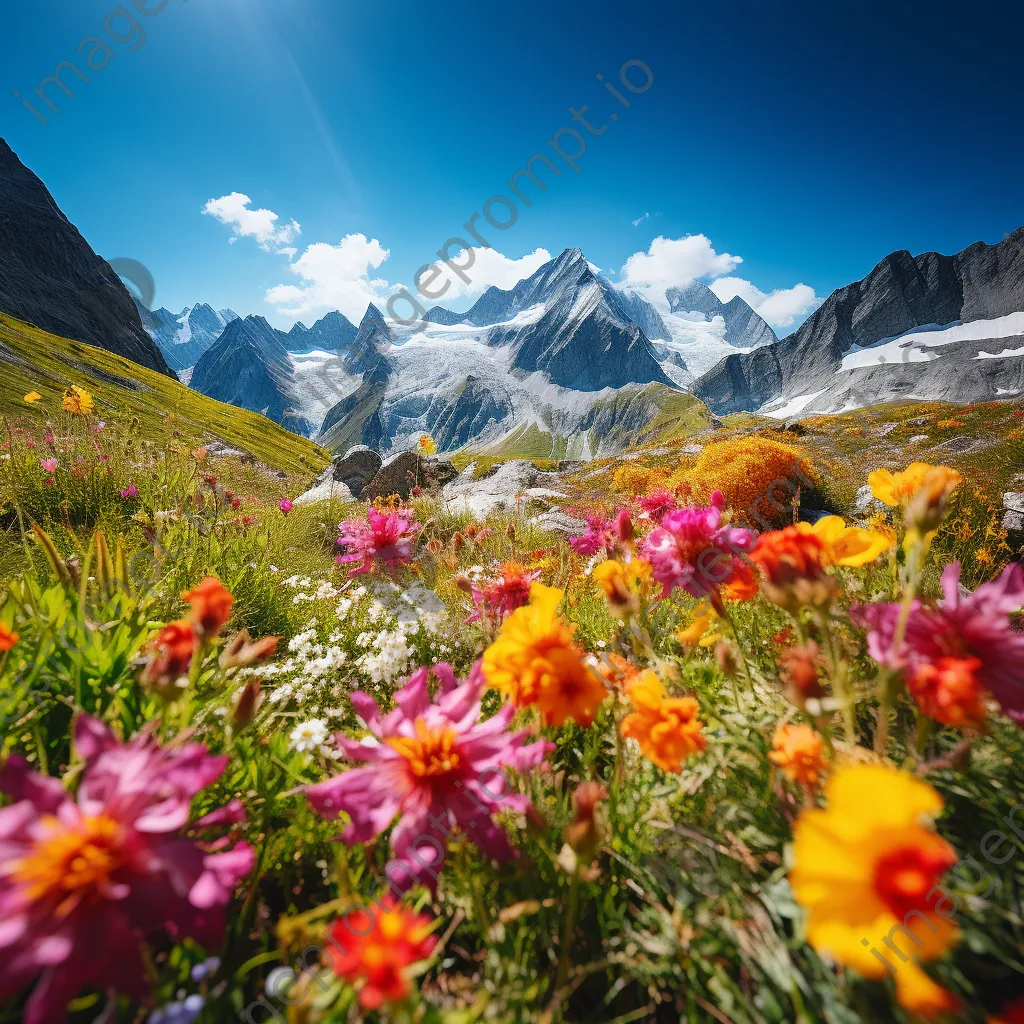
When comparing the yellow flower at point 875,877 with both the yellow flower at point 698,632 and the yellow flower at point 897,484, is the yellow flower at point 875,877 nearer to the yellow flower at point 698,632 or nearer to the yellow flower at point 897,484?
the yellow flower at point 698,632

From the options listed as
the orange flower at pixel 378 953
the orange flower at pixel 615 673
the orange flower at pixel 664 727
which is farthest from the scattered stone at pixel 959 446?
the orange flower at pixel 378 953

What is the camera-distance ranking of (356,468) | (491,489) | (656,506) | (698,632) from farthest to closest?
(356,468) → (491,489) → (656,506) → (698,632)

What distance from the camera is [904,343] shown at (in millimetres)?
117938

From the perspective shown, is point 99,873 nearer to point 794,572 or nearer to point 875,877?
point 875,877

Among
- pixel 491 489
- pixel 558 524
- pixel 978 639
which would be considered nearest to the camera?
pixel 978 639

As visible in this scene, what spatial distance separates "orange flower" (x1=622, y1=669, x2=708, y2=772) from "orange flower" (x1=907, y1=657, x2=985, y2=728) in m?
0.45

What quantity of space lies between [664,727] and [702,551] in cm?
75

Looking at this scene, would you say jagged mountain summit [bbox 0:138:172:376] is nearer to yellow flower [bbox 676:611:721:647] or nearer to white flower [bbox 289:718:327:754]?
white flower [bbox 289:718:327:754]

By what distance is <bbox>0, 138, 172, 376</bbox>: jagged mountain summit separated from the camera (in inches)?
2859

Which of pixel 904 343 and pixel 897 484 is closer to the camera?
pixel 897 484

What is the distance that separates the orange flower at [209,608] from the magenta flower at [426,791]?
0.42 metres

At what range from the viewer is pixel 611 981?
108 centimetres

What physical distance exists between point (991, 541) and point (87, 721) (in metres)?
7.83

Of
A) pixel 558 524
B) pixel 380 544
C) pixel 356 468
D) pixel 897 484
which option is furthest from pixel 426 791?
pixel 356 468
